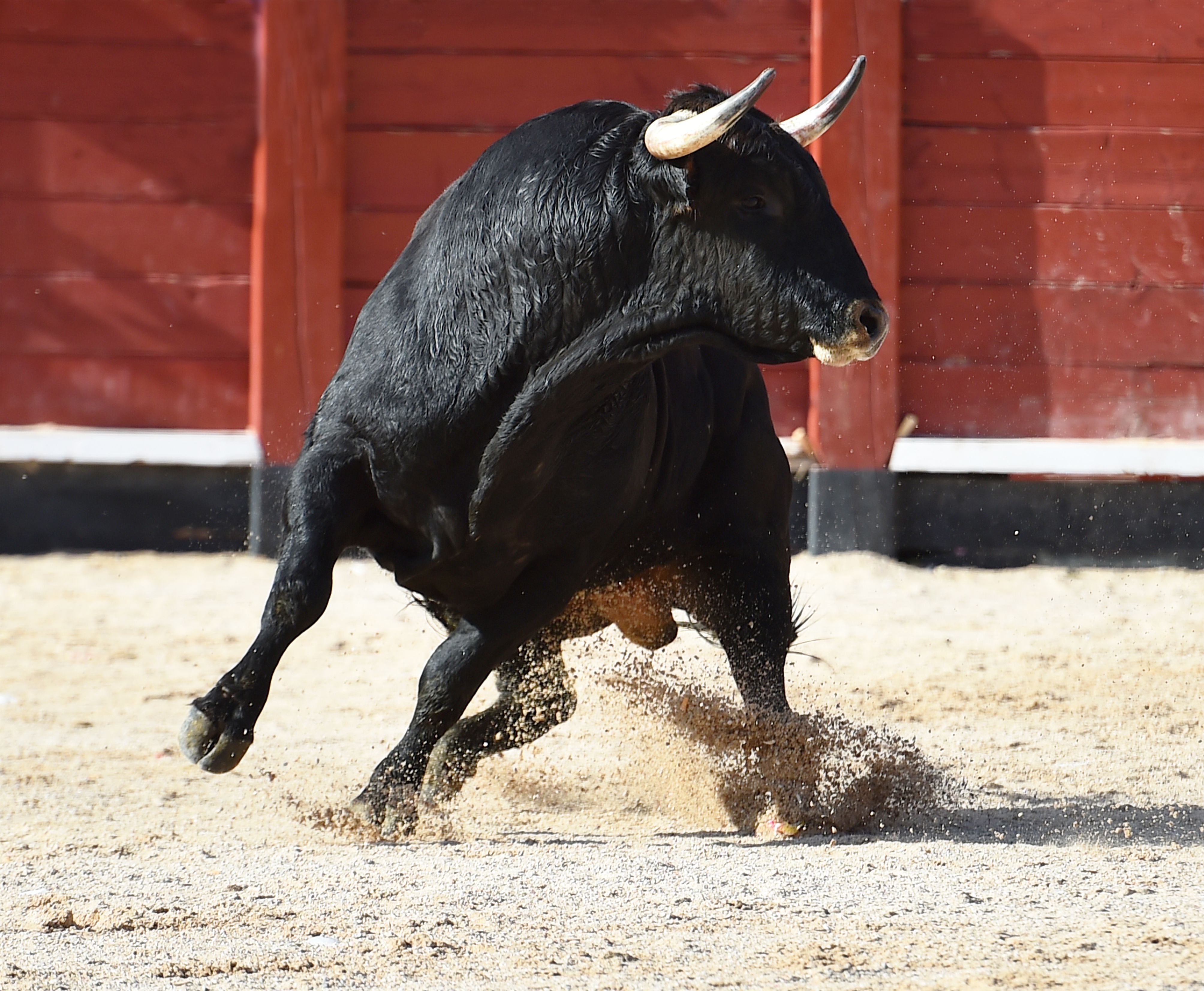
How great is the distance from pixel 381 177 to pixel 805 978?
605 centimetres

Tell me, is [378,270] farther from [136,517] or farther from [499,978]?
[499,978]

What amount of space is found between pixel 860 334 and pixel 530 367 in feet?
2.31

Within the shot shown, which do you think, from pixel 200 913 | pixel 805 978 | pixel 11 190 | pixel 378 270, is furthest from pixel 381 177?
pixel 805 978

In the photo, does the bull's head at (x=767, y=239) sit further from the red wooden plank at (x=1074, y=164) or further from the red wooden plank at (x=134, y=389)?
the red wooden plank at (x=134, y=389)

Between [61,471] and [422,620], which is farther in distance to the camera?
[61,471]

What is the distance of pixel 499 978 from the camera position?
2.53 metres

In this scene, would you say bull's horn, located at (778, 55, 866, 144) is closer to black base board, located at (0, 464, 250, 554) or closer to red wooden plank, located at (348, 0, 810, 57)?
red wooden plank, located at (348, 0, 810, 57)

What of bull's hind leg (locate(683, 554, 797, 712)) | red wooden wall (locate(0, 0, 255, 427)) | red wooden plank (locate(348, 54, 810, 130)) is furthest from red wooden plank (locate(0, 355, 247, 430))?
bull's hind leg (locate(683, 554, 797, 712))

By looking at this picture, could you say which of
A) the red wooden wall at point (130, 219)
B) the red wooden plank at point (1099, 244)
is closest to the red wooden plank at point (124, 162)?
the red wooden wall at point (130, 219)

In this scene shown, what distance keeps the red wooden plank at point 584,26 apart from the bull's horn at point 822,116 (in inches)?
185

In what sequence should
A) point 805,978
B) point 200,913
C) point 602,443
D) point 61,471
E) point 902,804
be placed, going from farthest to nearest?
point 61,471
point 902,804
point 602,443
point 200,913
point 805,978

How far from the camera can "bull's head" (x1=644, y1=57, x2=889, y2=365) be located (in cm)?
320

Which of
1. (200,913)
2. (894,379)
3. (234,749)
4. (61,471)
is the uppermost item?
(894,379)

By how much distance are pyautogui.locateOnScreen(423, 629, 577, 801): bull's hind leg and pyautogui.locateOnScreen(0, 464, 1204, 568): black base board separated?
377 cm
